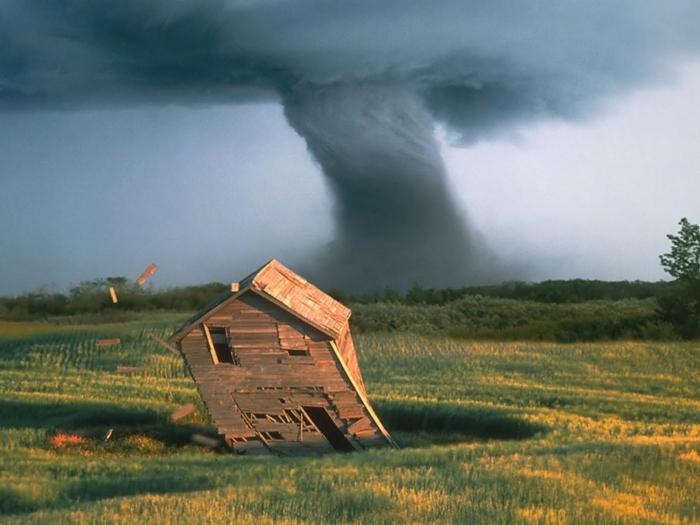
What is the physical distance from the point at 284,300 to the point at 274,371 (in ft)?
6.79

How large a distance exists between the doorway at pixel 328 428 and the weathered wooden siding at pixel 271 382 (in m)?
0.61

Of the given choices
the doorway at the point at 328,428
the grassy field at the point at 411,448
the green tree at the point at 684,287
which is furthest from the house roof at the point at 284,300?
the green tree at the point at 684,287

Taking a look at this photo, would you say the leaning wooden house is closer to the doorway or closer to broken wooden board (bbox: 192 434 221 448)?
the doorway

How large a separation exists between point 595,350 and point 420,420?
85.0 ft

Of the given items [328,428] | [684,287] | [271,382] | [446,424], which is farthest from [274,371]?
[684,287]

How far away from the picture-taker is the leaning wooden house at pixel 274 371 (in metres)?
25.2

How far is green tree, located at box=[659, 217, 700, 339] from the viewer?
206ft

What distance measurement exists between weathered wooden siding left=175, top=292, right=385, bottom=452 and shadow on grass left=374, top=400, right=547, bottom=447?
3970 millimetres

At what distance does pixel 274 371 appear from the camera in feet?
83.3

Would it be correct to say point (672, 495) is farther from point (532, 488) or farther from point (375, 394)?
point (375, 394)

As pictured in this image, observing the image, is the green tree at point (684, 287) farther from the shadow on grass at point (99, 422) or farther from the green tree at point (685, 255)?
the shadow on grass at point (99, 422)

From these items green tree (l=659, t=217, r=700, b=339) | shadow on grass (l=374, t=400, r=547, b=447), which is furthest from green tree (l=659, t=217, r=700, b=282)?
shadow on grass (l=374, t=400, r=547, b=447)

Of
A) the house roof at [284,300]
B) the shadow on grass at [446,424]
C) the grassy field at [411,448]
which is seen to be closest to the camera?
the grassy field at [411,448]

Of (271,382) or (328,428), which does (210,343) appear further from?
(328,428)
